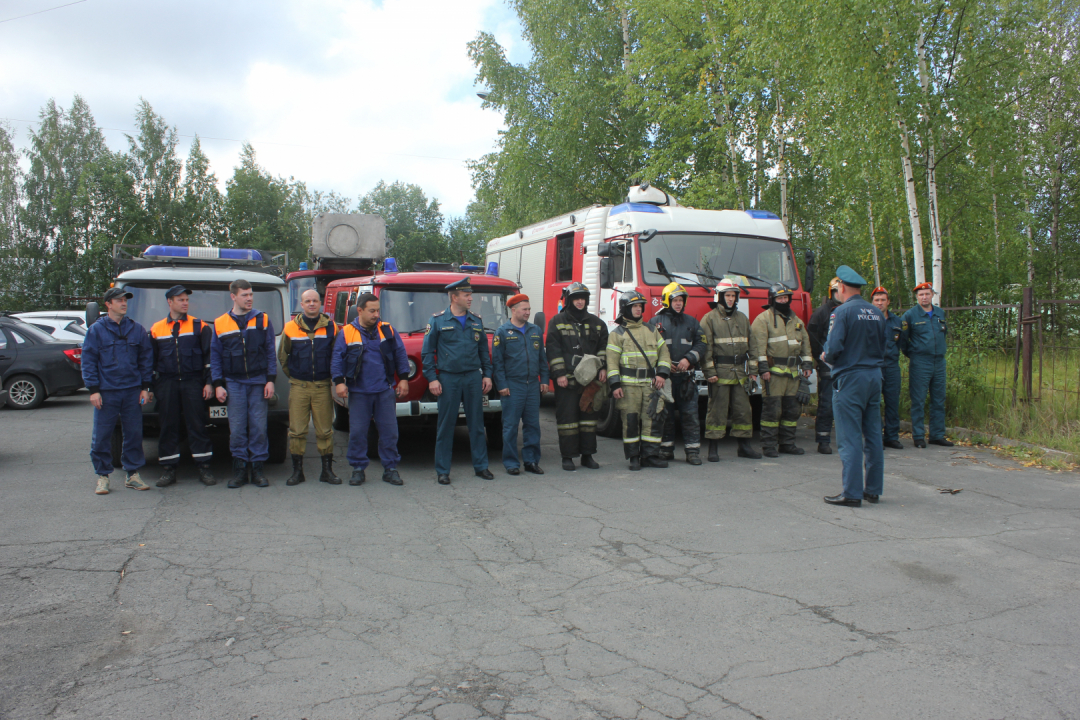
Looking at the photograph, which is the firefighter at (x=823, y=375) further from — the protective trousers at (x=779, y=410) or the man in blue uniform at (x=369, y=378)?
the man in blue uniform at (x=369, y=378)

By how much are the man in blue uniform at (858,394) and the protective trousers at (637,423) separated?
206 cm

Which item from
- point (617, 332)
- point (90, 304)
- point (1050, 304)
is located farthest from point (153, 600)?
point (1050, 304)

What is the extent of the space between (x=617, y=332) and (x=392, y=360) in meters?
2.41

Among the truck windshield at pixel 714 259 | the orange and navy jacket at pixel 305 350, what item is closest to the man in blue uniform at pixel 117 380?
the orange and navy jacket at pixel 305 350

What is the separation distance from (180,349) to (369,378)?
1.77 metres

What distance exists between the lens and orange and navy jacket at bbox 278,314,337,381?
284 inches

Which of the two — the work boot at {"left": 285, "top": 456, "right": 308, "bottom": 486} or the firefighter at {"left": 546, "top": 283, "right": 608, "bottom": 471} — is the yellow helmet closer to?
the firefighter at {"left": 546, "top": 283, "right": 608, "bottom": 471}

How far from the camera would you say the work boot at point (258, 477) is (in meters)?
7.09

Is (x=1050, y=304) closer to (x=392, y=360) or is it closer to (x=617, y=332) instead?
(x=617, y=332)

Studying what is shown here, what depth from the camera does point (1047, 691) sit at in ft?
10.3

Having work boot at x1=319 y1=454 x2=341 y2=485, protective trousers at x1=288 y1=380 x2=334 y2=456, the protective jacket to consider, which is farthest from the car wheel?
the protective jacket

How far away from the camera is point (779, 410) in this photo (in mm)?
8680

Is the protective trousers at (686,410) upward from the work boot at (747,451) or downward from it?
upward

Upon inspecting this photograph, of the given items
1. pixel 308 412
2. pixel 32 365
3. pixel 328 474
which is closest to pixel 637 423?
pixel 328 474
